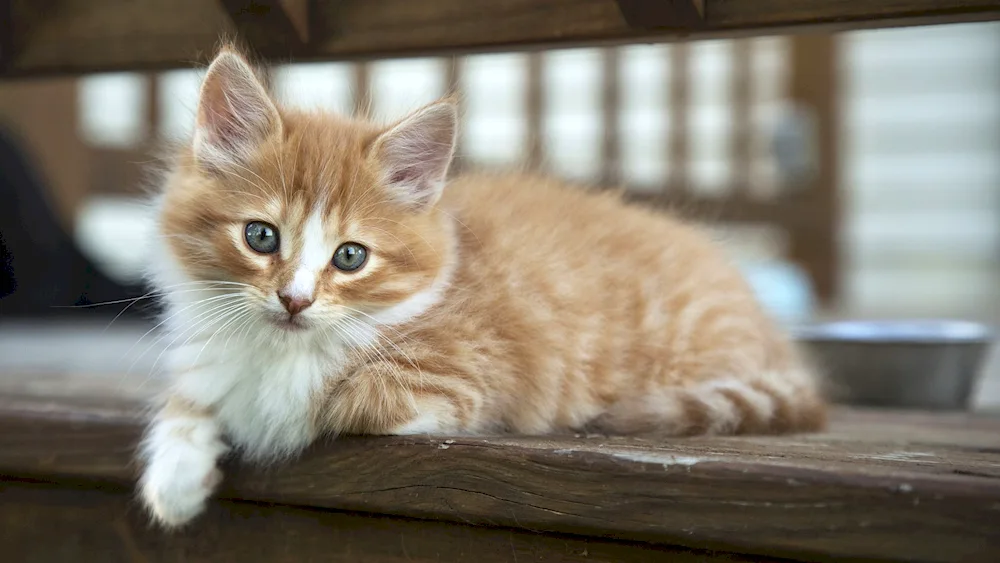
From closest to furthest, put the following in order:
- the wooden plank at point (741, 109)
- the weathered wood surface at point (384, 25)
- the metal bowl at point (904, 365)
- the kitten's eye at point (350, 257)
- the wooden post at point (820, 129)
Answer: the weathered wood surface at point (384, 25) < the kitten's eye at point (350, 257) < the metal bowl at point (904, 365) < the wooden post at point (820, 129) < the wooden plank at point (741, 109)

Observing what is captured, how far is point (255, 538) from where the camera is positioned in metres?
1.32

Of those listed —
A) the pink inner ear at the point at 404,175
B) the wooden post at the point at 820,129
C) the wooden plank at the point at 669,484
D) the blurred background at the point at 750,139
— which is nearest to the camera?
the wooden plank at the point at 669,484

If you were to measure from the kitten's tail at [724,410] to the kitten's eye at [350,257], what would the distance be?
0.45m

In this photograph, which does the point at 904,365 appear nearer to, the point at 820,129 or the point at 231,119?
the point at 231,119

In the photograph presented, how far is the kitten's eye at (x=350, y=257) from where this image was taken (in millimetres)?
1256

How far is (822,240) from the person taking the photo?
14.5 feet

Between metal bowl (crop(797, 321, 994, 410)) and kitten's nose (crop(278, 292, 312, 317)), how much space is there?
1.33 m

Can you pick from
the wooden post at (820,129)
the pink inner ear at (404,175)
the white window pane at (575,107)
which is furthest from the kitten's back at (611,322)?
the white window pane at (575,107)

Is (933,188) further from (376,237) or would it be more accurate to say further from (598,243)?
(376,237)

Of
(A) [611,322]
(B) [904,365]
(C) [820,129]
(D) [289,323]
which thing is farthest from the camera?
(C) [820,129]

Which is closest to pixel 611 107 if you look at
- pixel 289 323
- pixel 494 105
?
pixel 494 105

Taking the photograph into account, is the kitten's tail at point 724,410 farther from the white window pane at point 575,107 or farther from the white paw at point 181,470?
Answer: the white window pane at point 575,107

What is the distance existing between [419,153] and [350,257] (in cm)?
21

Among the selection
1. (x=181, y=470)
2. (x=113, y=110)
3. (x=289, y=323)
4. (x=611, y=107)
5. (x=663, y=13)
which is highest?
(x=611, y=107)
